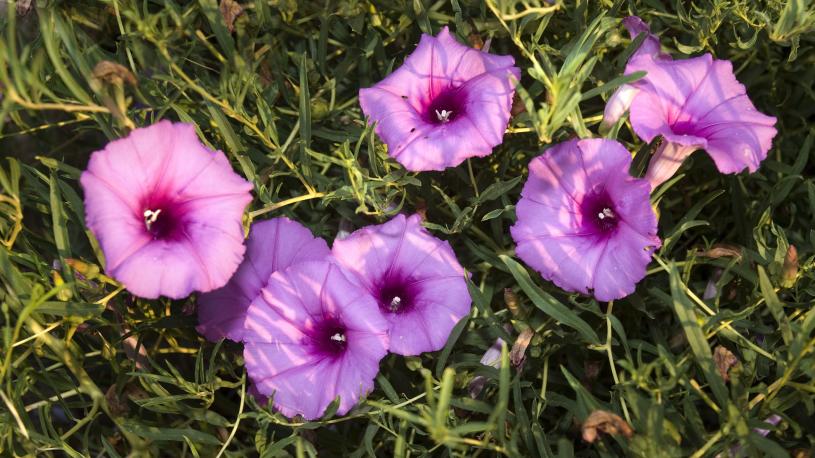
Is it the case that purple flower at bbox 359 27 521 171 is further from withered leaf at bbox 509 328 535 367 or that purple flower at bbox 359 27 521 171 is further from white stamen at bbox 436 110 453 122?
withered leaf at bbox 509 328 535 367

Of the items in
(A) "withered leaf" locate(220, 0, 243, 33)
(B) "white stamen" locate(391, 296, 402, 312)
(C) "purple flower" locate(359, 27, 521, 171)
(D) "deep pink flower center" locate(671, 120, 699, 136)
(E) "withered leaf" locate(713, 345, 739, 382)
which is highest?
Answer: (A) "withered leaf" locate(220, 0, 243, 33)

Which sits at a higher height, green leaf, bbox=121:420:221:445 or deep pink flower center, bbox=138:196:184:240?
deep pink flower center, bbox=138:196:184:240

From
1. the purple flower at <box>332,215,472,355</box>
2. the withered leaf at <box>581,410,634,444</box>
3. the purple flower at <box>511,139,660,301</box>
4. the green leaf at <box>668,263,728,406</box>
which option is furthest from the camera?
the purple flower at <box>332,215,472,355</box>

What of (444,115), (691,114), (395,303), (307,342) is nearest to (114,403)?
(307,342)

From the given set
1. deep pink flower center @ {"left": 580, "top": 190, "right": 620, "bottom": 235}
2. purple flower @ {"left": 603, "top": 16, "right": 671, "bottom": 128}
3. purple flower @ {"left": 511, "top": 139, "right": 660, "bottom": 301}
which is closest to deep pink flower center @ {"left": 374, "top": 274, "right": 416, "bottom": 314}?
purple flower @ {"left": 511, "top": 139, "right": 660, "bottom": 301}

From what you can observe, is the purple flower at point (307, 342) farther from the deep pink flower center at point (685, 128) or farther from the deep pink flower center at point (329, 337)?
the deep pink flower center at point (685, 128)

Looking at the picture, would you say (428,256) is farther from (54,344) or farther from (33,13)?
(33,13)

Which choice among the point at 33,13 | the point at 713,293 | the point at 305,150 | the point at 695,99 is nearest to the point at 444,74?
the point at 305,150
